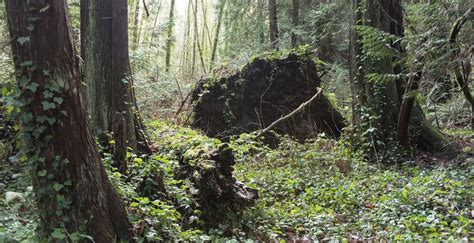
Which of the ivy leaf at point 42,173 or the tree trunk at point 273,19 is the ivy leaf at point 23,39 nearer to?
the ivy leaf at point 42,173

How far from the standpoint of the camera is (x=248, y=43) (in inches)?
696

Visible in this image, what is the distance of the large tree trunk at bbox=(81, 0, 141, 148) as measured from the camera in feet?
19.9

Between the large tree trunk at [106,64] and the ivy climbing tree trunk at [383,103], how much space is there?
16.6 feet

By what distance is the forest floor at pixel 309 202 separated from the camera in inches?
174

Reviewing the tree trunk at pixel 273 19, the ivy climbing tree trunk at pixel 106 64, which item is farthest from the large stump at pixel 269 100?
the ivy climbing tree trunk at pixel 106 64

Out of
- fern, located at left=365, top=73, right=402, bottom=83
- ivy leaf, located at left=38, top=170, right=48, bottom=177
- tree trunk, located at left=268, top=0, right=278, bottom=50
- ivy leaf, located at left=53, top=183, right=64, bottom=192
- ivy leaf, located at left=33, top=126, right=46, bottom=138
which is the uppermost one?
tree trunk, located at left=268, top=0, right=278, bottom=50

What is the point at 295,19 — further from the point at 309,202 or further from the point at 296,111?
the point at 309,202

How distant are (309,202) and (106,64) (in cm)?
391

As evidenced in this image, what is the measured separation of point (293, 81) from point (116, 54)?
245 inches

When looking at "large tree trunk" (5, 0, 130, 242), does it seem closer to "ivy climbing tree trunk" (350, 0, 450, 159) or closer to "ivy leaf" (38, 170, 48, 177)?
"ivy leaf" (38, 170, 48, 177)

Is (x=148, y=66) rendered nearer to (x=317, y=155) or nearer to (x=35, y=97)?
(x=317, y=155)

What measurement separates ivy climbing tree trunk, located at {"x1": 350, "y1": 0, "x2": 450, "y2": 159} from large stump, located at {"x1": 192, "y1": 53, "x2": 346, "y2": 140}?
7.44 feet

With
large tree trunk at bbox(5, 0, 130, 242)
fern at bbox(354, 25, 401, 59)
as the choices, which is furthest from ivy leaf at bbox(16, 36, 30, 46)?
fern at bbox(354, 25, 401, 59)

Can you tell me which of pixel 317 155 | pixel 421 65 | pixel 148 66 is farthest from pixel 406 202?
pixel 148 66
